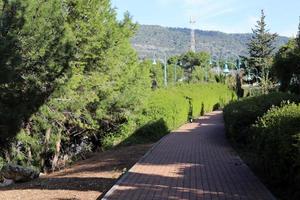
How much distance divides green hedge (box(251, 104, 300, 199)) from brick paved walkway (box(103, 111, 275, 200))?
1.21 feet

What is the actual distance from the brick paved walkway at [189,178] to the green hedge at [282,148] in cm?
37

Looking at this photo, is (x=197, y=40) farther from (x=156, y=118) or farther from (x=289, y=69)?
(x=289, y=69)

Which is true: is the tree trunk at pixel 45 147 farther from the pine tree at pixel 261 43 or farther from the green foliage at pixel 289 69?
the pine tree at pixel 261 43

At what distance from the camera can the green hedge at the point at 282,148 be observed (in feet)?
27.8

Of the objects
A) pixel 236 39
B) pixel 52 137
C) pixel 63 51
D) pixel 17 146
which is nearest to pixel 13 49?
pixel 63 51

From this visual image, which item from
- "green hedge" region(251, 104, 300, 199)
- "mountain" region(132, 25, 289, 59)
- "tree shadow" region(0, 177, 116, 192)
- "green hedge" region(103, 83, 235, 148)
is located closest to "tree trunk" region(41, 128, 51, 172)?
"green hedge" region(103, 83, 235, 148)

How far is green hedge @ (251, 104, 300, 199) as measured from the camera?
27.8 feet

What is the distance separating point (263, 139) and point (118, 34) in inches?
515

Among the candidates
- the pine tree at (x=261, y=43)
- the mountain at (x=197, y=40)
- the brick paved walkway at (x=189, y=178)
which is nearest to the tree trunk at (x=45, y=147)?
the brick paved walkway at (x=189, y=178)

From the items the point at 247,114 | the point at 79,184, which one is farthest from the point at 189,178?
the point at 247,114

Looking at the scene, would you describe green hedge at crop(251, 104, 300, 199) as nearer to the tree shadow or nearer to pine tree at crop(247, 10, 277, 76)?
the tree shadow

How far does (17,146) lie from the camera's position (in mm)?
19953

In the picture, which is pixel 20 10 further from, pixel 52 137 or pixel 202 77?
pixel 202 77

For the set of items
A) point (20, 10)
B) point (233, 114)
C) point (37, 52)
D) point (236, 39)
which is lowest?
point (233, 114)
